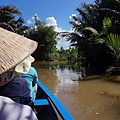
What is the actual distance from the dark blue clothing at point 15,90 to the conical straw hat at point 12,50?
530mm

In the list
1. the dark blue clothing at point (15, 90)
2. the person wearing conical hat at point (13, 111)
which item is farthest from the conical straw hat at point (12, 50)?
the dark blue clothing at point (15, 90)

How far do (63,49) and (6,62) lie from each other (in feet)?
112

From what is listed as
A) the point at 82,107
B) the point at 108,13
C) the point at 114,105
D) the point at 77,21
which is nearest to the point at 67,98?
the point at 82,107

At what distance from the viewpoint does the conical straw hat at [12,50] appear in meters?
1.23

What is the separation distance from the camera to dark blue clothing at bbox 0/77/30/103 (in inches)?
77.3

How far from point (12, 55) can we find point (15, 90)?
2.52 feet

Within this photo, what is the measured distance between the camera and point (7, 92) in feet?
6.44

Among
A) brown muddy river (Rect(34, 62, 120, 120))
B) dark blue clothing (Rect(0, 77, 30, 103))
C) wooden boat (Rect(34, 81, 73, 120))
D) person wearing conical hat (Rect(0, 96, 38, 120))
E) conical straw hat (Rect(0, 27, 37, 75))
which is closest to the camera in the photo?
person wearing conical hat (Rect(0, 96, 38, 120))

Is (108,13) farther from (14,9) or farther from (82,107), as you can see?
(82,107)

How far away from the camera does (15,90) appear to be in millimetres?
2010

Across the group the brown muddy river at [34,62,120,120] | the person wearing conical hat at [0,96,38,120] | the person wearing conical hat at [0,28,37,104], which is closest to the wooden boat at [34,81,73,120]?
the person wearing conical hat at [0,28,37,104]

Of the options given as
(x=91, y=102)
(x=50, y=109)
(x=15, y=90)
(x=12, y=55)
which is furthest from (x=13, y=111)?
(x=91, y=102)

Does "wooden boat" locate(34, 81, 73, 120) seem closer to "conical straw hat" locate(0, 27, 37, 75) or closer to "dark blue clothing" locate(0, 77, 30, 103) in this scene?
"dark blue clothing" locate(0, 77, 30, 103)

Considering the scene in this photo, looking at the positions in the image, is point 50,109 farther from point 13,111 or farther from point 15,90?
point 13,111
